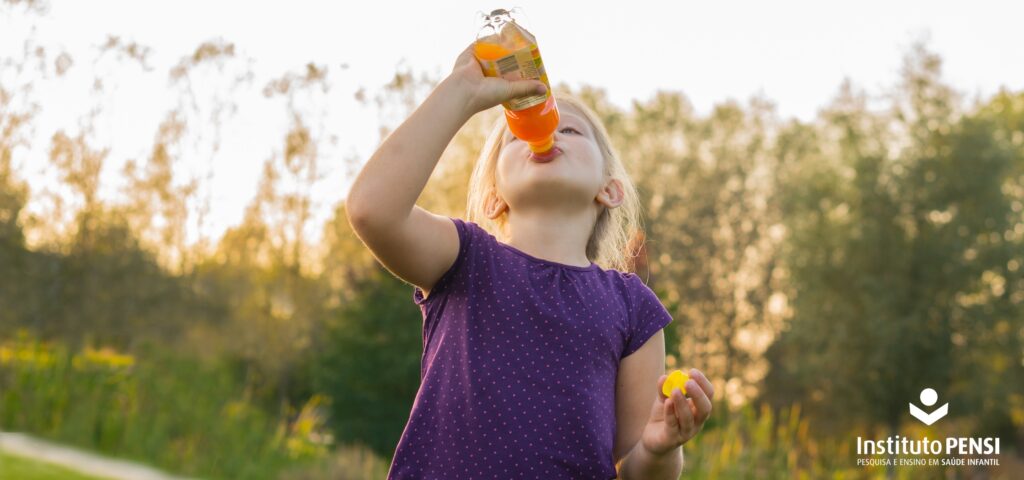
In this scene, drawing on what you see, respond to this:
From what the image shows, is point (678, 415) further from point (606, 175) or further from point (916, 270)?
point (916, 270)

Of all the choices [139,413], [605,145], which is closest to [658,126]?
[139,413]

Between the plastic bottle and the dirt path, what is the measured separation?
6063 millimetres

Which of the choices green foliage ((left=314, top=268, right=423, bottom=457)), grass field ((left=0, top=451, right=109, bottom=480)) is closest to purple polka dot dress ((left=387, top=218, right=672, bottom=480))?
grass field ((left=0, top=451, right=109, bottom=480))

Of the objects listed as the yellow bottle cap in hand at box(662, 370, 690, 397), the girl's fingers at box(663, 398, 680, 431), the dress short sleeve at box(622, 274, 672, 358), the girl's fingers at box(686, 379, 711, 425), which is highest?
the dress short sleeve at box(622, 274, 672, 358)

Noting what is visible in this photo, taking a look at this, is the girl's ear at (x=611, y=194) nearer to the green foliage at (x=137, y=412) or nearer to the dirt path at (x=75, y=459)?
the dirt path at (x=75, y=459)

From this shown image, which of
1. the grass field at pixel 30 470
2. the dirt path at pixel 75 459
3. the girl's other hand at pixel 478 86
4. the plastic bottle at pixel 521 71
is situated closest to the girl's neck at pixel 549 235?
the plastic bottle at pixel 521 71

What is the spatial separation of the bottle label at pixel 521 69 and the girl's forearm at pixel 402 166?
0.18 metres

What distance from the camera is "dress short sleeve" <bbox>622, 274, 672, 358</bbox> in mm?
1979

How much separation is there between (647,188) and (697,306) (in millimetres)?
3613

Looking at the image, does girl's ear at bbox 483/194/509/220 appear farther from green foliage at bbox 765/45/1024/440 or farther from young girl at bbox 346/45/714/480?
green foliage at bbox 765/45/1024/440

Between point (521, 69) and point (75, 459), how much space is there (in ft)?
24.2

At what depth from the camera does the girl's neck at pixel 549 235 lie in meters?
1.96

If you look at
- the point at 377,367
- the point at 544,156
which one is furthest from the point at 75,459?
the point at 544,156

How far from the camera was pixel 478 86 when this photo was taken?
5.77ft
